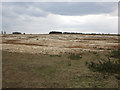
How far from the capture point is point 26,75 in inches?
332

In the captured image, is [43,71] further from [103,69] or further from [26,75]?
[103,69]

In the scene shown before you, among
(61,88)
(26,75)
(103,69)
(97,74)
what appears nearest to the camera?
(61,88)

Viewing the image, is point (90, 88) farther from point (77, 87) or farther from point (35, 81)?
point (35, 81)

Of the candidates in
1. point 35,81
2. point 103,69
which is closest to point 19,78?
point 35,81

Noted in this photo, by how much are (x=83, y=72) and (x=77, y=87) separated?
93.8 inches

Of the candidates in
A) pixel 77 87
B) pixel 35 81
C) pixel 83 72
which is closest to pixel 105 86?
pixel 77 87

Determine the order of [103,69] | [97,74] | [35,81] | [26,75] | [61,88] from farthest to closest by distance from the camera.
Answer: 1. [103,69]
2. [97,74]
3. [26,75]
4. [35,81]
5. [61,88]

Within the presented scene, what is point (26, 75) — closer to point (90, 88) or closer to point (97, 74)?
point (90, 88)

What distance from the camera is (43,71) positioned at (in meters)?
9.26

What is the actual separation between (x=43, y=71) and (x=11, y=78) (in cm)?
209

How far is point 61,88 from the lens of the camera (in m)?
6.86

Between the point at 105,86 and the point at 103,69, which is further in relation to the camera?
the point at 103,69

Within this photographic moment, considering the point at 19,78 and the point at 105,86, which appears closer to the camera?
the point at 105,86

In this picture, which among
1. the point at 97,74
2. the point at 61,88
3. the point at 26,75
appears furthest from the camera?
the point at 97,74
